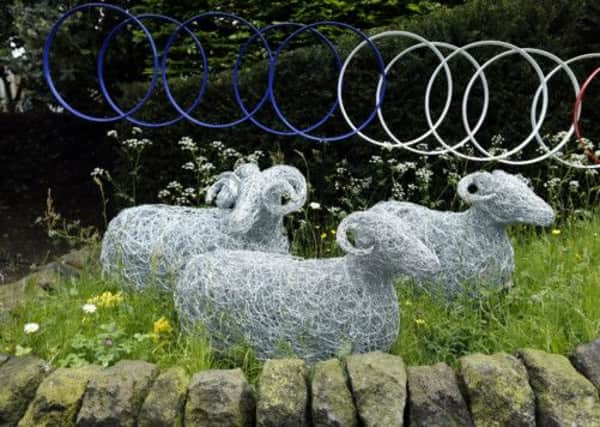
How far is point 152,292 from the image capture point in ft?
12.3

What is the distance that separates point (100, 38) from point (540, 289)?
548cm

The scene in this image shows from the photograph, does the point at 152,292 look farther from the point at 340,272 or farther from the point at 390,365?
the point at 390,365

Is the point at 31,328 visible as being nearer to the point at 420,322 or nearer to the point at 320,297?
the point at 320,297

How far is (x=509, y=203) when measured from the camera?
137 inches

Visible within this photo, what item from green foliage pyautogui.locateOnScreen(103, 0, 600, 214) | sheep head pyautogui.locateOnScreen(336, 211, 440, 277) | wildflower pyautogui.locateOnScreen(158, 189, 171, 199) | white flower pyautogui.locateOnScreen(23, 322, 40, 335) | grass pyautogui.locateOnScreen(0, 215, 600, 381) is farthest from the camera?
green foliage pyautogui.locateOnScreen(103, 0, 600, 214)

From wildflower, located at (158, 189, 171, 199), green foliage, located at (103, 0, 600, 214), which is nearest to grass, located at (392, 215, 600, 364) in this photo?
green foliage, located at (103, 0, 600, 214)

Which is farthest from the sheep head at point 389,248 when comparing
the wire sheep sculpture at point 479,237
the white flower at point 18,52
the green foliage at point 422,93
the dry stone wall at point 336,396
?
the white flower at point 18,52

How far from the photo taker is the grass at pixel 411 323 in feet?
10.1

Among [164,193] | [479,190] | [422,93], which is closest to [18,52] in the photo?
[164,193]

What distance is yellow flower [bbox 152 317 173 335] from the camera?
324 centimetres

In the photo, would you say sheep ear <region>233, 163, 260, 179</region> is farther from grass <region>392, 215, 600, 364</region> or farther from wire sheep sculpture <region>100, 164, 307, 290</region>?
grass <region>392, 215, 600, 364</region>

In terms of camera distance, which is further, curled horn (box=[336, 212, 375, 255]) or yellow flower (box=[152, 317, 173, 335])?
yellow flower (box=[152, 317, 173, 335])

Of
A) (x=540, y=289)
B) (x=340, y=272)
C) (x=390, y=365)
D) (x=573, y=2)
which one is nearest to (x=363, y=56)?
(x=573, y=2)

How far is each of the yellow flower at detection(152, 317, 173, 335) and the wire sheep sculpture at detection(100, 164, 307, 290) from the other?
34cm
